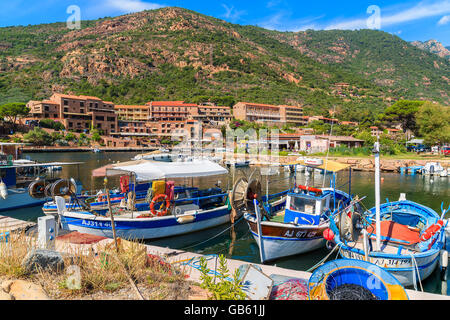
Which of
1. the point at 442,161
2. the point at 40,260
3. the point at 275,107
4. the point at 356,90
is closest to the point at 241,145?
the point at 442,161

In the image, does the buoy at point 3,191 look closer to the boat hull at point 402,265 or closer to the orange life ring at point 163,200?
the orange life ring at point 163,200

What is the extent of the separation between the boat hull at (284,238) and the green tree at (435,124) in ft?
161

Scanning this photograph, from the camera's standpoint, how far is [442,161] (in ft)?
134

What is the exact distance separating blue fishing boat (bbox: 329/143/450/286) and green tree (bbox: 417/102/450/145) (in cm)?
4629

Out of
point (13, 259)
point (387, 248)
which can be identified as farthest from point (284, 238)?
point (13, 259)

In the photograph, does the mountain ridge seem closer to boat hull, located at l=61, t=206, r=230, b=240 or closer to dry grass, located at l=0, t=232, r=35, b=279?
boat hull, located at l=61, t=206, r=230, b=240

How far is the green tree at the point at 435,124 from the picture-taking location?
156 feet

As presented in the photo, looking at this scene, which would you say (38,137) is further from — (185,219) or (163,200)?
(185,219)

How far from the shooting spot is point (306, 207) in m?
10.8

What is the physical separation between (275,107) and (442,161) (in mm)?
60403

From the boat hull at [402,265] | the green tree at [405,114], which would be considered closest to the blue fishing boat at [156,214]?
the boat hull at [402,265]

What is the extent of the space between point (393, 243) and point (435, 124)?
54104mm
